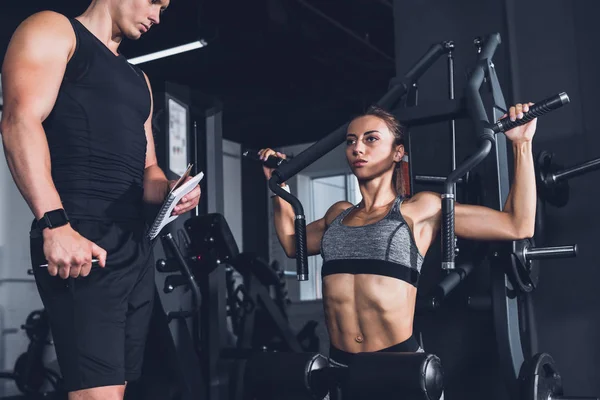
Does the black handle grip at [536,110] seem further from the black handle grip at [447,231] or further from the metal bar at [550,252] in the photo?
the metal bar at [550,252]

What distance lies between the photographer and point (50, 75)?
4.25 ft

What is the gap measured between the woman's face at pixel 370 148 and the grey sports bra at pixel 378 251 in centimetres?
13

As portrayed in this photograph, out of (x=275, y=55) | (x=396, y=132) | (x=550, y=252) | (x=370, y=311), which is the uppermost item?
(x=275, y=55)

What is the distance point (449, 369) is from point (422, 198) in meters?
0.87

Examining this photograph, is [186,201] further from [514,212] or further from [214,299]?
[214,299]

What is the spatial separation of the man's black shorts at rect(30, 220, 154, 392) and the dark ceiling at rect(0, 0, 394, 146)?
4.72 metres

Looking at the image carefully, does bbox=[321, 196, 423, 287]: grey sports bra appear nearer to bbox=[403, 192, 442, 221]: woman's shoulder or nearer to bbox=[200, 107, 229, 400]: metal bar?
bbox=[403, 192, 442, 221]: woman's shoulder

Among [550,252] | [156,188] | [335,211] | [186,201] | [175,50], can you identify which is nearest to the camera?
[186,201]

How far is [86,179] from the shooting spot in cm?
135

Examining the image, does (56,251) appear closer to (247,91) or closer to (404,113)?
(404,113)

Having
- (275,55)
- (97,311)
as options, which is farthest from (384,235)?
(275,55)

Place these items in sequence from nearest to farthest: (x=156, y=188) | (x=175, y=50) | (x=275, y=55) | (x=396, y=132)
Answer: (x=156, y=188) < (x=396, y=132) < (x=175, y=50) < (x=275, y=55)

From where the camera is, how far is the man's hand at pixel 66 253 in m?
1.18

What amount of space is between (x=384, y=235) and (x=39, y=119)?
3.30ft
